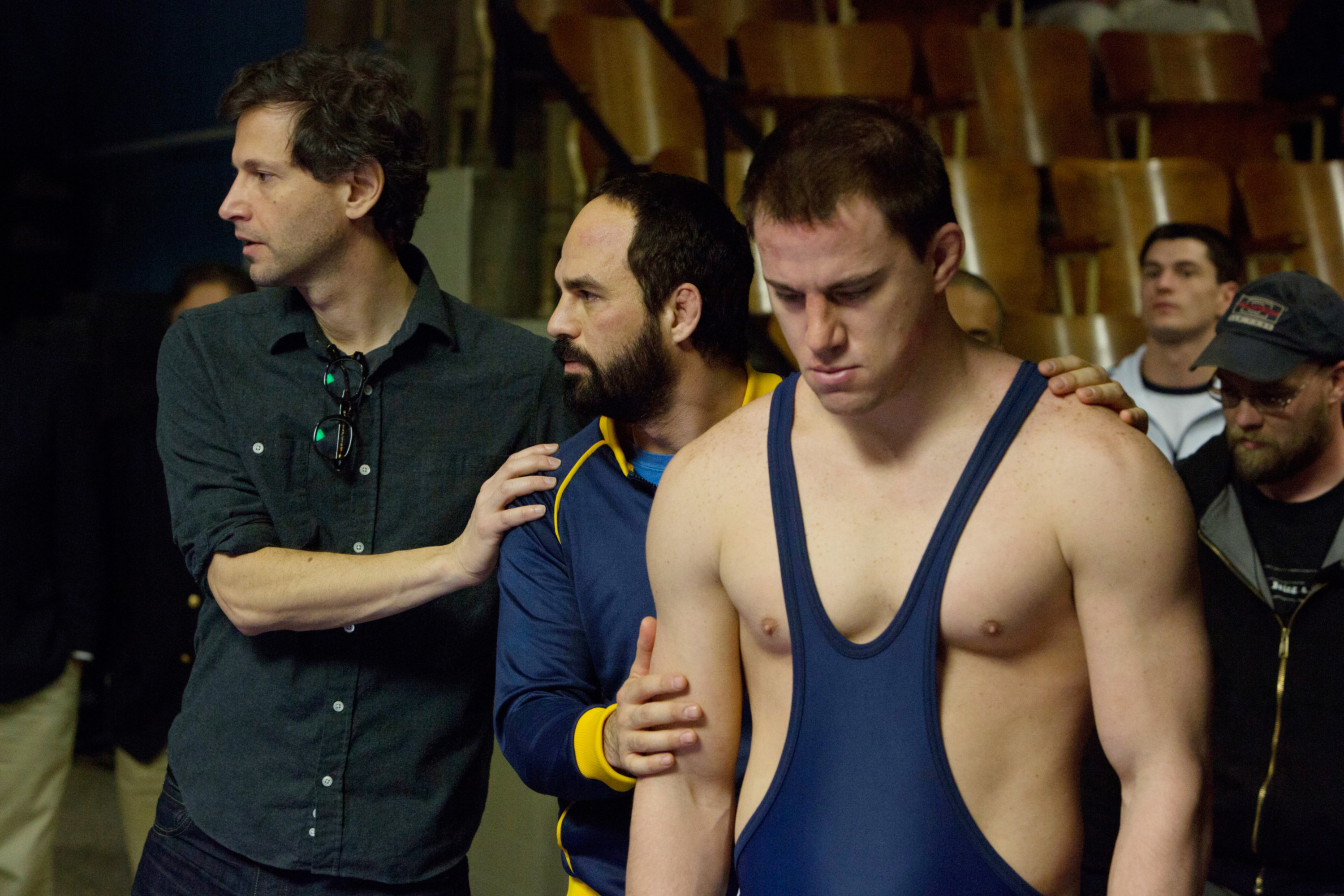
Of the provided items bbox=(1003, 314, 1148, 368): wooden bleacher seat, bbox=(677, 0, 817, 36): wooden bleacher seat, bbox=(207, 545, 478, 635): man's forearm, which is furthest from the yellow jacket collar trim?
bbox=(677, 0, 817, 36): wooden bleacher seat

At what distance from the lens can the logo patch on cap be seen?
7.74 feet

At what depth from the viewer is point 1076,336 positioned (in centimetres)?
471

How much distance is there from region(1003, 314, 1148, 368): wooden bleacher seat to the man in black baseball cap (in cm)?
217

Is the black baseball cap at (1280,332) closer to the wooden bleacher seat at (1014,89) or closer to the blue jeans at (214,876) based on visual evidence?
the blue jeans at (214,876)

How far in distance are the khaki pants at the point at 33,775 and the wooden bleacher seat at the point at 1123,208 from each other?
3952 millimetres

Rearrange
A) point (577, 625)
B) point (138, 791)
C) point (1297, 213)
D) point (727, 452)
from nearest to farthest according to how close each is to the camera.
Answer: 1. point (727, 452)
2. point (577, 625)
3. point (138, 791)
4. point (1297, 213)

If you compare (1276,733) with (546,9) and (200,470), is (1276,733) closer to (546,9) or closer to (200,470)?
(200,470)

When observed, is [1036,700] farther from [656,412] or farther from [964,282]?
[964,282]

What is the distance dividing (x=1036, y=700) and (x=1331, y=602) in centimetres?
125

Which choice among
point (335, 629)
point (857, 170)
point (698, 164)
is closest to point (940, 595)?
point (857, 170)

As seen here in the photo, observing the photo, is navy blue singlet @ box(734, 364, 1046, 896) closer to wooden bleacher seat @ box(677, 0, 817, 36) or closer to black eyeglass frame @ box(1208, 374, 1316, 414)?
black eyeglass frame @ box(1208, 374, 1316, 414)

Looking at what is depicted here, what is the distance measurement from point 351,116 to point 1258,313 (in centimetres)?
167

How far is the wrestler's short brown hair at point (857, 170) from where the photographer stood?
1.18m

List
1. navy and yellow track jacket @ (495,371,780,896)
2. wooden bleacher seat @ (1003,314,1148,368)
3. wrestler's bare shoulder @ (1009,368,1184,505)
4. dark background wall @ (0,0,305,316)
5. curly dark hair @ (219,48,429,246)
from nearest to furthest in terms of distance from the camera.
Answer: wrestler's bare shoulder @ (1009,368,1184,505), navy and yellow track jacket @ (495,371,780,896), curly dark hair @ (219,48,429,246), wooden bleacher seat @ (1003,314,1148,368), dark background wall @ (0,0,305,316)
